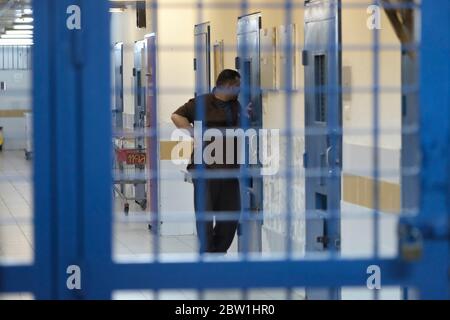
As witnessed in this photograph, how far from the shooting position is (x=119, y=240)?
33.1 ft

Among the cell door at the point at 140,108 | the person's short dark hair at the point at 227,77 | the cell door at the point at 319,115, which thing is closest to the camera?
the cell door at the point at 319,115

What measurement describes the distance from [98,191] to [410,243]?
0.83 metres

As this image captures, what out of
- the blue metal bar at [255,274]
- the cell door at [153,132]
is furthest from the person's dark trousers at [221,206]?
the blue metal bar at [255,274]

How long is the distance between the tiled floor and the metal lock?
14.8 inches

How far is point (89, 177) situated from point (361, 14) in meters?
3.94

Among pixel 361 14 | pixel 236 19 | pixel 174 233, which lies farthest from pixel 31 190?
pixel 174 233

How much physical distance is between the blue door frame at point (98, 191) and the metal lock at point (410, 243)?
0.02 m

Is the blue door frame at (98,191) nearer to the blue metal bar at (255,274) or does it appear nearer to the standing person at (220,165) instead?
the blue metal bar at (255,274)

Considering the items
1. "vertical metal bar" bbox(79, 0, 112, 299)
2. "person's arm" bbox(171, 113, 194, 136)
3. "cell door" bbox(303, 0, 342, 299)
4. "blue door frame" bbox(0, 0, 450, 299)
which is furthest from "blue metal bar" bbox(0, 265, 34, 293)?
"person's arm" bbox(171, 113, 194, 136)

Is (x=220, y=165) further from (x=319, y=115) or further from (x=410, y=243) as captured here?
(x=410, y=243)

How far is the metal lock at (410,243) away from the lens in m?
2.46

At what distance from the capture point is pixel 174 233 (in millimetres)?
11133

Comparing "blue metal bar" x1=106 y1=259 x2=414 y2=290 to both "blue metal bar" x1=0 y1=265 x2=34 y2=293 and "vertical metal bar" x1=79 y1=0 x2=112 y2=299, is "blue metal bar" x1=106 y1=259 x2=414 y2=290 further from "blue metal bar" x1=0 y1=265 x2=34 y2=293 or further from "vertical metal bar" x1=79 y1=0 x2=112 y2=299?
"blue metal bar" x1=0 y1=265 x2=34 y2=293

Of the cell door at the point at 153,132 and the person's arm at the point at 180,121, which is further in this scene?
the person's arm at the point at 180,121
